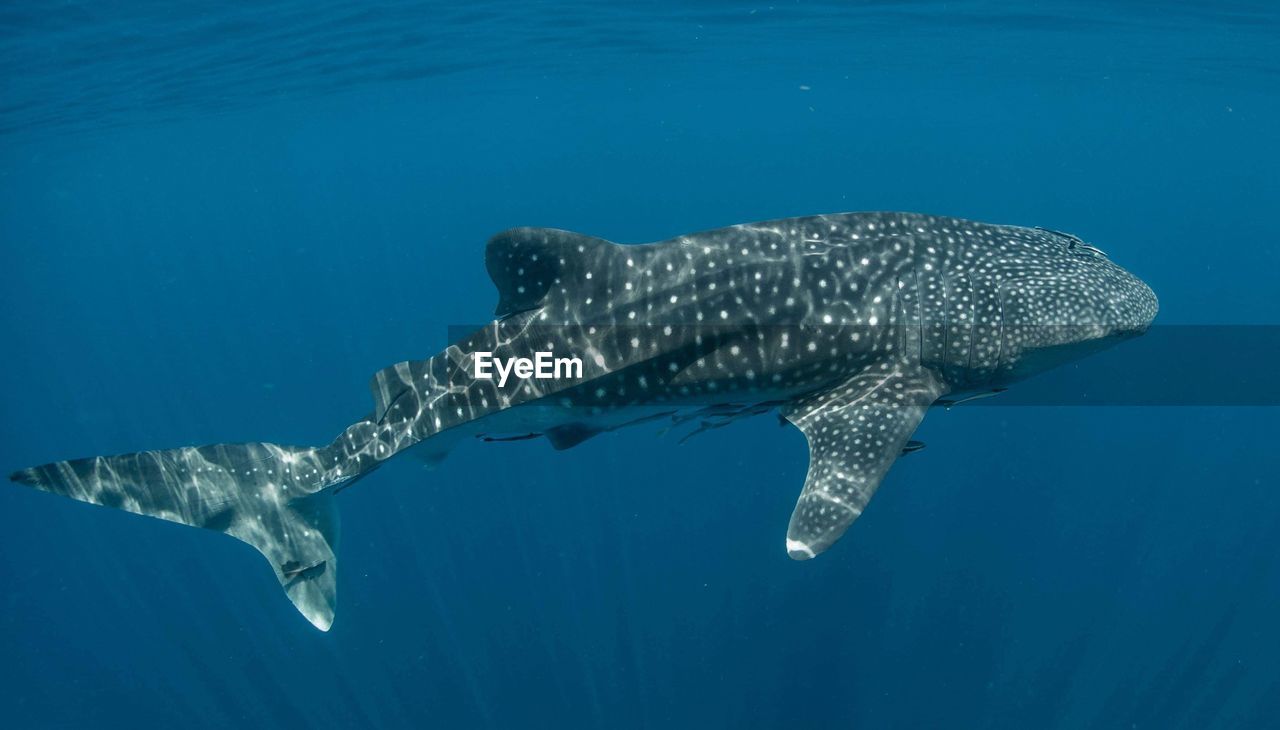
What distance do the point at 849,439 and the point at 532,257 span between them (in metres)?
2.89

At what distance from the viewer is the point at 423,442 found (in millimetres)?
6840

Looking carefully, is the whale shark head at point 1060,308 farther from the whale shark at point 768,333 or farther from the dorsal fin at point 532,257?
the dorsal fin at point 532,257

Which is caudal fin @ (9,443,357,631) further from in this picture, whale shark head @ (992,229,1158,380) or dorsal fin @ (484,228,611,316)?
whale shark head @ (992,229,1158,380)

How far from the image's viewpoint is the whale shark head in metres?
6.05

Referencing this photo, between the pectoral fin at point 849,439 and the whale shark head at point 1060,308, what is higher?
the whale shark head at point 1060,308

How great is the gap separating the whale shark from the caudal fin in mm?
55

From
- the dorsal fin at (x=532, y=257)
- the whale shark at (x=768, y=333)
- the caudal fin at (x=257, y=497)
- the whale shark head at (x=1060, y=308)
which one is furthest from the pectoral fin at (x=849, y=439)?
the caudal fin at (x=257, y=497)

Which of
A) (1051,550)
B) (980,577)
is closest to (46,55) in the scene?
(980,577)

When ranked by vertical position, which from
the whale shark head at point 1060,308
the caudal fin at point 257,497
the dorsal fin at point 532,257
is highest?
the dorsal fin at point 532,257

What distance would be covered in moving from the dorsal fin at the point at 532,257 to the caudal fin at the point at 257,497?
2469mm

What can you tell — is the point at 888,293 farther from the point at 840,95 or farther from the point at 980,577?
the point at 840,95

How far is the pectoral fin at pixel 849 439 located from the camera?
529 centimetres

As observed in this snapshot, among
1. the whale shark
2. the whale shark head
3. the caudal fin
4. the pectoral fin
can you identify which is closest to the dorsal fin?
the whale shark

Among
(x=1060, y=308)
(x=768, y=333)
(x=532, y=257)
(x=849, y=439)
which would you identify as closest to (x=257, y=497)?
(x=532, y=257)
